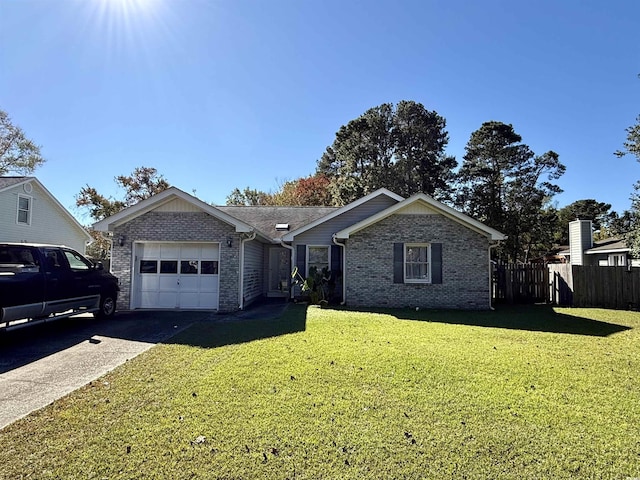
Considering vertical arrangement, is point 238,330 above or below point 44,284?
below

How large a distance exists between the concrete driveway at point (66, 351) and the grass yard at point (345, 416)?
1.48 feet

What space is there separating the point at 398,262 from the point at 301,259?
408 centimetres

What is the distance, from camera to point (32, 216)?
1909cm

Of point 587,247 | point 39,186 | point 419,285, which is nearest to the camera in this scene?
point 419,285

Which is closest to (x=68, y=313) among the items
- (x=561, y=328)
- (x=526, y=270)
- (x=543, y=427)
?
(x=543, y=427)

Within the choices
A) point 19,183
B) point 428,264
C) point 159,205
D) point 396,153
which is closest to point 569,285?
point 428,264

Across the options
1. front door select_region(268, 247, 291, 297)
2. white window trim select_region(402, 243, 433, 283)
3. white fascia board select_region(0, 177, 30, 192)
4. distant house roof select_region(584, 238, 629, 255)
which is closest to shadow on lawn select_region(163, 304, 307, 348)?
white window trim select_region(402, 243, 433, 283)

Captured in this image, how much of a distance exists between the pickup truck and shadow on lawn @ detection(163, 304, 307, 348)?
3.04m

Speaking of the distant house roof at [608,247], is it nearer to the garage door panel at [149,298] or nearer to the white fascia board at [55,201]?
the garage door panel at [149,298]

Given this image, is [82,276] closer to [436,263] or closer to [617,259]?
[436,263]

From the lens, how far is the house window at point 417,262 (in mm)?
13828

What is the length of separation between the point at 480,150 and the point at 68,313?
31.7 meters

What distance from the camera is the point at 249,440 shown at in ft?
12.0

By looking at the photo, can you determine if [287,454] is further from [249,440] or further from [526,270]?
[526,270]
